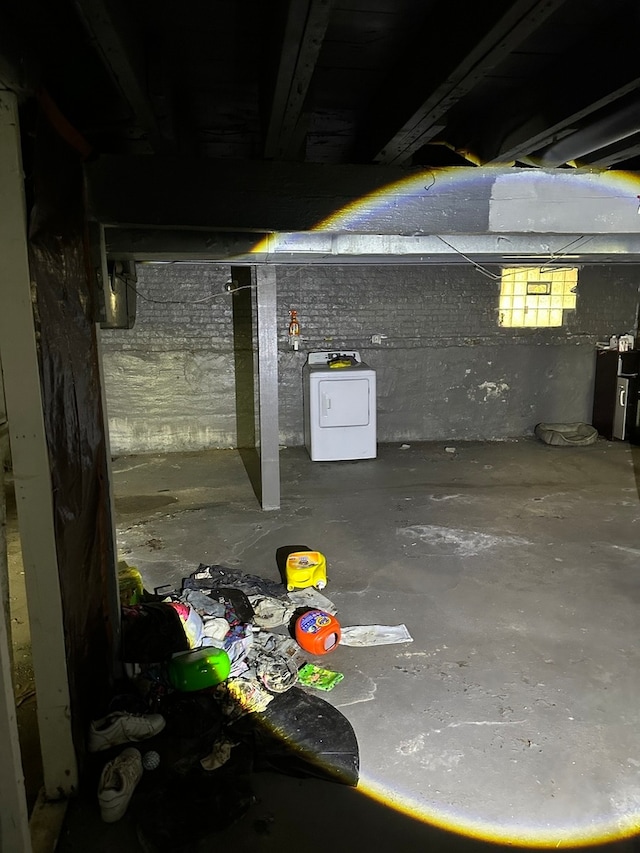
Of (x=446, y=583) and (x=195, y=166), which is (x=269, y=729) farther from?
(x=195, y=166)

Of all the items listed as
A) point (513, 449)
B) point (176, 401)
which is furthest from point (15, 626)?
point (513, 449)

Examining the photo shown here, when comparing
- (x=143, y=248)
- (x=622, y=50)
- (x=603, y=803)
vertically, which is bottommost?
(x=603, y=803)

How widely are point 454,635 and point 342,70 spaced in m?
2.55

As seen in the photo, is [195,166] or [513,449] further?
[513,449]

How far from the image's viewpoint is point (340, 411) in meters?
6.30

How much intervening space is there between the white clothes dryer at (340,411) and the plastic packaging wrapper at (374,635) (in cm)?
337

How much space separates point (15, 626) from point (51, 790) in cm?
140

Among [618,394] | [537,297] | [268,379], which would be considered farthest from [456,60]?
[618,394]

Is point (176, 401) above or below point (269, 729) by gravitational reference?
above

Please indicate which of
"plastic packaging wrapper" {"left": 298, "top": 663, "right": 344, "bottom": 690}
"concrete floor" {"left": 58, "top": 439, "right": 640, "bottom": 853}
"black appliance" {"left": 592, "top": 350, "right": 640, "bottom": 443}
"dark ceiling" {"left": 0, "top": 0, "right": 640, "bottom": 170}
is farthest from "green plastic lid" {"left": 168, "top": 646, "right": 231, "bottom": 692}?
"black appliance" {"left": 592, "top": 350, "right": 640, "bottom": 443}

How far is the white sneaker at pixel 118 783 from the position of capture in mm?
1975

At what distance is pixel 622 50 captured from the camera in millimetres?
1622

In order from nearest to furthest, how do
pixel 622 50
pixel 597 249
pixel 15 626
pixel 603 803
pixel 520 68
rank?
pixel 622 50 < pixel 520 68 < pixel 603 803 < pixel 15 626 < pixel 597 249

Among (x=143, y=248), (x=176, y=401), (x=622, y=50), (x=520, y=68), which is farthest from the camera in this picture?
(x=176, y=401)
